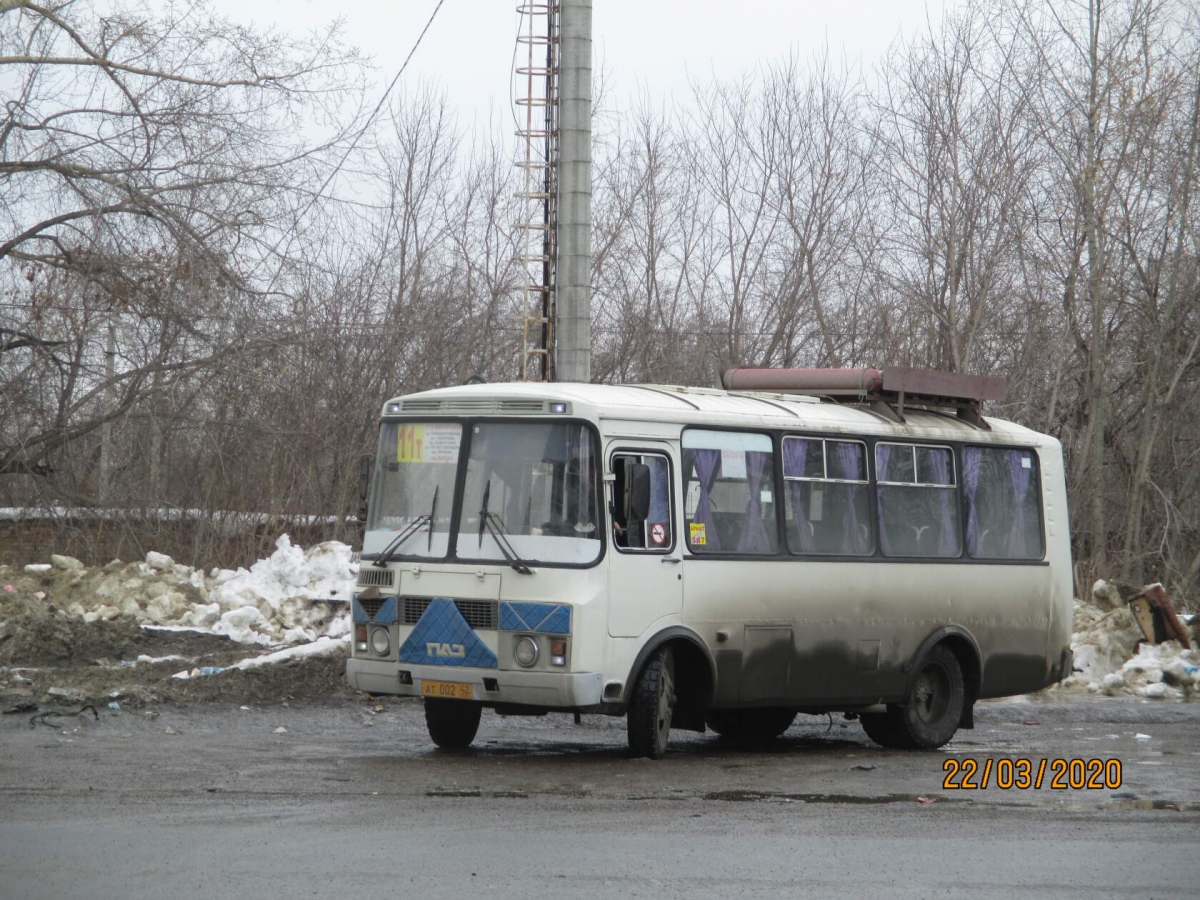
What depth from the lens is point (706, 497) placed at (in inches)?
461

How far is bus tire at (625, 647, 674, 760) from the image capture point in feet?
36.4

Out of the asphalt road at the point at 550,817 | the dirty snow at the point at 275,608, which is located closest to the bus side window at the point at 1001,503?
the asphalt road at the point at 550,817

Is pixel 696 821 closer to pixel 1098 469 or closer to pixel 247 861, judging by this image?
pixel 247 861

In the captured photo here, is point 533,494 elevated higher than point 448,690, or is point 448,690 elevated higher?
point 533,494

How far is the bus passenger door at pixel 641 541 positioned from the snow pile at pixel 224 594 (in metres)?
6.88

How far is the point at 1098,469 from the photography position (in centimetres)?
2741

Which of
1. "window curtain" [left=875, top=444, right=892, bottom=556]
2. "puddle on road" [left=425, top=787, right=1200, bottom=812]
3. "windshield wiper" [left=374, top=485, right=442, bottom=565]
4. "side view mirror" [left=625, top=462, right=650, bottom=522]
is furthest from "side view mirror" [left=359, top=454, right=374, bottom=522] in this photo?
"window curtain" [left=875, top=444, right=892, bottom=556]

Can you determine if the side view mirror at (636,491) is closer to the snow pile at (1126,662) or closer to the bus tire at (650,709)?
the bus tire at (650,709)

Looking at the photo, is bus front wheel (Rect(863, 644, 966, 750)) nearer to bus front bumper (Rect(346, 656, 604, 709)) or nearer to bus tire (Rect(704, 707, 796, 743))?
bus tire (Rect(704, 707, 796, 743))

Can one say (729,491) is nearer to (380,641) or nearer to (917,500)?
(917,500)

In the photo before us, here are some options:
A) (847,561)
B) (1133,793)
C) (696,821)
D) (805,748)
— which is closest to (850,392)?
(847,561)

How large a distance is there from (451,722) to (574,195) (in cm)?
702

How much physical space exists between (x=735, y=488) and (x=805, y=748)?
2787 millimetres
